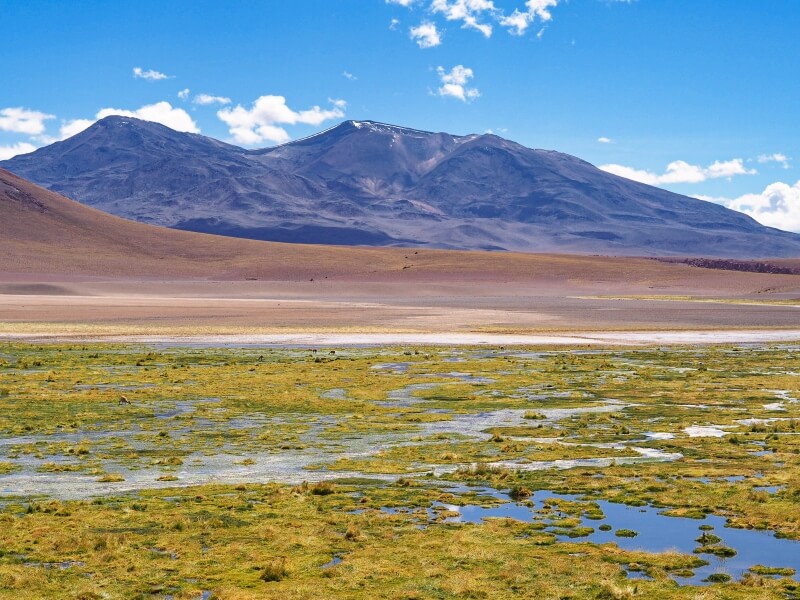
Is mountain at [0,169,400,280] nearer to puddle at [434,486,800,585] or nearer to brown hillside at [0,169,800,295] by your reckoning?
brown hillside at [0,169,800,295]

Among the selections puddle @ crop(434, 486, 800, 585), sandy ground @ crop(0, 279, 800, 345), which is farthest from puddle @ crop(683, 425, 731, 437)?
sandy ground @ crop(0, 279, 800, 345)

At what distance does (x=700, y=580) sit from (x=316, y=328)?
60.5 meters

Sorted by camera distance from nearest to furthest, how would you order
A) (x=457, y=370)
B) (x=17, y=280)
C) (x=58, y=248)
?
1. (x=457, y=370)
2. (x=17, y=280)
3. (x=58, y=248)

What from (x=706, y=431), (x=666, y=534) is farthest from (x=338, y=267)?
(x=666, y=534)

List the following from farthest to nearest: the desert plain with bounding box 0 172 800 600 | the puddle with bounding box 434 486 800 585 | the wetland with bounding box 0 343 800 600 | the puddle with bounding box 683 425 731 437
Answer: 1. the puddle with bounding box 683 425 731 437
2. the puddle with bounding box 434 486 800 585
3. the desert plain with bounding box 0 172 800 600
4. the wetland with bounding box 0 343 800 600

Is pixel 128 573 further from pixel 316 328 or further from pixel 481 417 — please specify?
pixel 316 328

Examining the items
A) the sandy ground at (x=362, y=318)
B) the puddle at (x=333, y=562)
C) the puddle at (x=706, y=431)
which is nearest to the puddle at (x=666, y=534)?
the puddle at (x=333, y=562)

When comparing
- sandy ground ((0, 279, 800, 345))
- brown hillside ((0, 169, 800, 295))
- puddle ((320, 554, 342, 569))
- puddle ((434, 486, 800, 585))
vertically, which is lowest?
puddle ((320, 554, 342, 569))

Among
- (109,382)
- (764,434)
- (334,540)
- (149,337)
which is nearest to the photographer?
(334,540)

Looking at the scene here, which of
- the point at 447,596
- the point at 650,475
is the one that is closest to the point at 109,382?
the point at 650,475

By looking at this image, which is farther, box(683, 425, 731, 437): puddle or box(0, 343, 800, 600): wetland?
box(683, 425, 731, 437): puddle

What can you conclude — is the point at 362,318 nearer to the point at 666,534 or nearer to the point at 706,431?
the point at 706,431

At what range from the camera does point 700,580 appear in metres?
13.6

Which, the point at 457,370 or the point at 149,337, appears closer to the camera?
the point at 457,370
